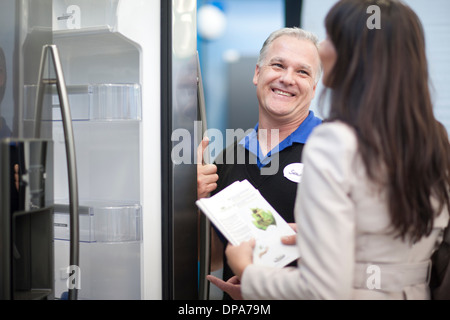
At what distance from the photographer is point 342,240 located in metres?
0.91

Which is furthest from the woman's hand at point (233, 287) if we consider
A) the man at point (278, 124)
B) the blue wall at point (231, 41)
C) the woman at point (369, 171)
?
the blue wall at point (231, 41)

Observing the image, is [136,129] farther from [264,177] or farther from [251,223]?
[251,223]

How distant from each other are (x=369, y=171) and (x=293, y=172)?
0.92 m

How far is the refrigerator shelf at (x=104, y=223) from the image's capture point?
1629 millimetres

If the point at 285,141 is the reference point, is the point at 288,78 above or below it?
above

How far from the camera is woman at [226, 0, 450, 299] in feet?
3.02

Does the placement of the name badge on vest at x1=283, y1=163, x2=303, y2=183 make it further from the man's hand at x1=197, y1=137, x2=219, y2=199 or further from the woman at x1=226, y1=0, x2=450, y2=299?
the woman at x1=226, y1=0, x2=450, y2=299

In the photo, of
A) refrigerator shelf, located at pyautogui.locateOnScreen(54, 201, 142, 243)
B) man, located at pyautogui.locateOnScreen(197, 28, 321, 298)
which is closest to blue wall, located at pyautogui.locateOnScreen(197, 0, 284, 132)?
man, located at pyautogui.locateOnScreen(197, 28, 321, 298)

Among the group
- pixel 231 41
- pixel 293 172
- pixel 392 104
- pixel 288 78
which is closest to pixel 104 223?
pixel 293 172

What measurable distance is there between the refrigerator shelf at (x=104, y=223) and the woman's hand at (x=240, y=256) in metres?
0.55

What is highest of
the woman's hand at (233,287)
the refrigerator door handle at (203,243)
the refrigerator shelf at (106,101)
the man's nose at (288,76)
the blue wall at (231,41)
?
the blue wall at (231,41)

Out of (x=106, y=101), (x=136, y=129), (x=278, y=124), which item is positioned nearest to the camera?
(x=106, y=101)

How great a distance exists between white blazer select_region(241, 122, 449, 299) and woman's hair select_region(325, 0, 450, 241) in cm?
4

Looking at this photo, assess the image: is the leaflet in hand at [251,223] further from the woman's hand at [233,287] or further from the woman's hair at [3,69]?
the woman's hair at [3,69]
